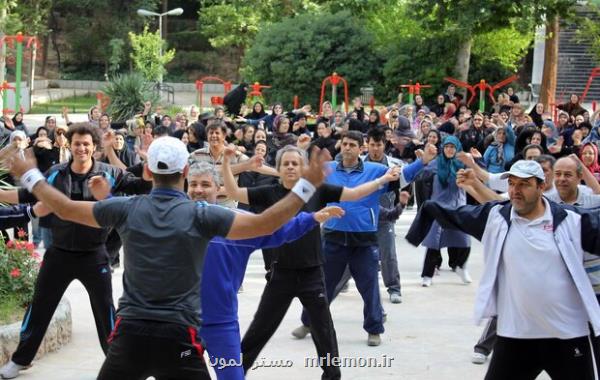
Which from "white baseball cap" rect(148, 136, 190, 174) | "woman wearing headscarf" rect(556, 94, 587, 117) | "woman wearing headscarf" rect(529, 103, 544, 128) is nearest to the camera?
"white baseball cap" rect(148, 136, 190, 174)

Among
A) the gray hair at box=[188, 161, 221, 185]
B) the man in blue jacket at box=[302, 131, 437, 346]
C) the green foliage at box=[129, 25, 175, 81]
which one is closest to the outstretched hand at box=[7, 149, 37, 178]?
the gray hair at box=[188, 161, 221, 185]

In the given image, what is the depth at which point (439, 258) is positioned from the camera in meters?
11.9

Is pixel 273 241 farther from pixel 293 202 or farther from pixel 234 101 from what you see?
pixel 234 101

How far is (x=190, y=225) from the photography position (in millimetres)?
4746

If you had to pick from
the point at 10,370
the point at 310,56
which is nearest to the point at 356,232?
the point at 10,370

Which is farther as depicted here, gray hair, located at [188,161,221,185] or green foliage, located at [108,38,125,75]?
Answer: green foliage, located at [108,38,125,75]

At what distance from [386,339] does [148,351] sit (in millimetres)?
4676

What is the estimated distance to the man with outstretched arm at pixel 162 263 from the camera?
472 centimetres

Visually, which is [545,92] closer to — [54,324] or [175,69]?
[54,324]

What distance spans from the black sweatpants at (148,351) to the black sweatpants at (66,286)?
2526 mm

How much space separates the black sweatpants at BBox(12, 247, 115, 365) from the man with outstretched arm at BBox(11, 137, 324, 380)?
2.42 m

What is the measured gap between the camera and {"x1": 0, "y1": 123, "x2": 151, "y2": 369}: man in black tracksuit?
23.6ft

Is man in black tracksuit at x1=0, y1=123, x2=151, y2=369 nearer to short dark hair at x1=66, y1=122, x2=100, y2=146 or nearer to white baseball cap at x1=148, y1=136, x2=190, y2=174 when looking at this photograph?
short dark hair at x1=66, y1=122, x2=100, y2=146

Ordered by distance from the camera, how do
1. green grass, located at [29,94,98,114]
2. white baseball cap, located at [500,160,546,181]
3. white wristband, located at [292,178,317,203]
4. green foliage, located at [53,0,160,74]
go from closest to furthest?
white wristband, located at [292,178,317,203]
white baseball cap, located at [500,160,546,181]
green grass, located at [29,94,98,114]
green foliage, located at [53,0,160,74]
